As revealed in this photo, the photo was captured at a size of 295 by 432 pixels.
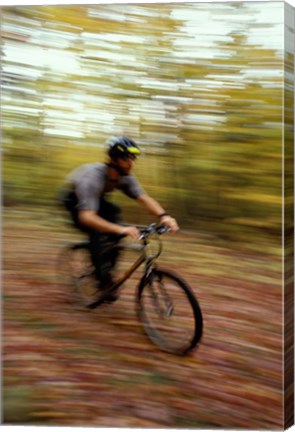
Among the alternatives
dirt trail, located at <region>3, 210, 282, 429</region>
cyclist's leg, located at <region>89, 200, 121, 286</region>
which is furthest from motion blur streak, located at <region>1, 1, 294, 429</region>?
cyclist's leg, located at <region>89, 200, 121, 286</region>

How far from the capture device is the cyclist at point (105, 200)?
Result: 812 cm

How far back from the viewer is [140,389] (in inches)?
322

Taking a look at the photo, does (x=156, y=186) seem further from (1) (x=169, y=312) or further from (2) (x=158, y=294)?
(1) (x=169, y=312)

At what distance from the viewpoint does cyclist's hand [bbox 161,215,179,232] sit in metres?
8.09

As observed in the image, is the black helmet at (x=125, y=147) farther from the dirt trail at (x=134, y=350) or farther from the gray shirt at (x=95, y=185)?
the dirt trail at (x=134, y=350)

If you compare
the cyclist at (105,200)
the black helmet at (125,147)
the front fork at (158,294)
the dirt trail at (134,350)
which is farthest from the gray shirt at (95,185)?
the front fork at (158,294)

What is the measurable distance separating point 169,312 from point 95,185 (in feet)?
3.09

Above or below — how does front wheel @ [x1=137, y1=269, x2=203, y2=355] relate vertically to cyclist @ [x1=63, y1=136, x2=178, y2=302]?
below

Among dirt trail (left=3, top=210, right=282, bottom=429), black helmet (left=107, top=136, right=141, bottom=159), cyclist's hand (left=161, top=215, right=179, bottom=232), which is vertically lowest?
dirt trail (left=3, top=210, right=282, bottom=429)

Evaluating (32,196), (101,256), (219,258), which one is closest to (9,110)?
(32,196)

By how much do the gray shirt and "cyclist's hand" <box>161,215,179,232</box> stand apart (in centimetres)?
22

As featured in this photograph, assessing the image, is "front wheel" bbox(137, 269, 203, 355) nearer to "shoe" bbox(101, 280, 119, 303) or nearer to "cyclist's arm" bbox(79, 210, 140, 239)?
"shoe" bbox(101, 280, 119, 303)

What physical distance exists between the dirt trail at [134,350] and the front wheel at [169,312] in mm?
58

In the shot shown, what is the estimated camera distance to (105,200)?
817cm
